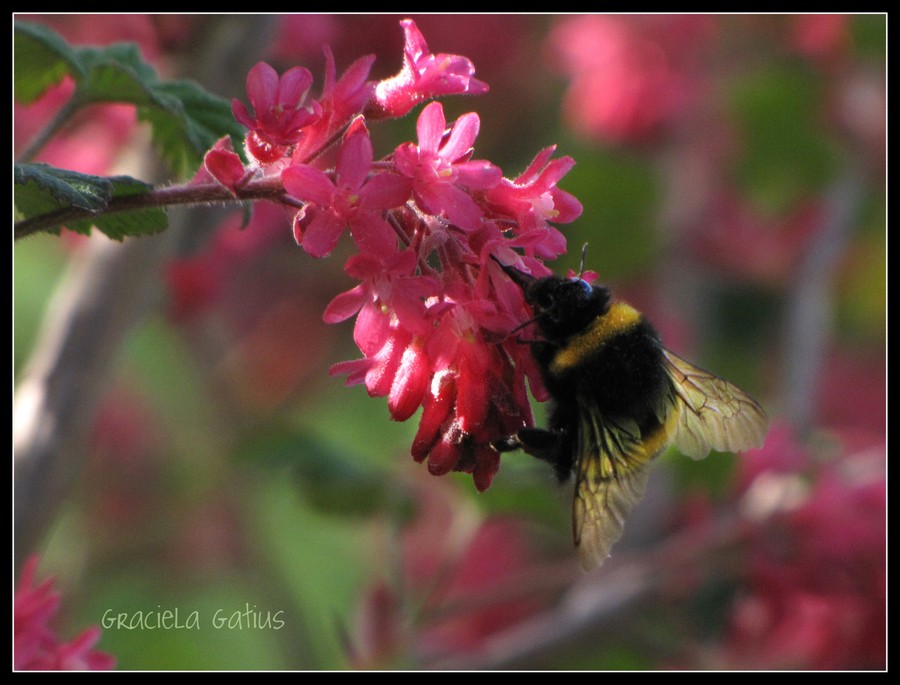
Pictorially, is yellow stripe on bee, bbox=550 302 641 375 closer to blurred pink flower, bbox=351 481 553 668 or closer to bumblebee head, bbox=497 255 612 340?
bumblebee head, bbox=497 255 612 340

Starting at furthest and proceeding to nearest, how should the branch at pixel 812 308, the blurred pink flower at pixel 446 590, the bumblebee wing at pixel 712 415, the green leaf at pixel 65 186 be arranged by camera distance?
1. the branch at pixel 812 308
2. the blurred pink flower at pixel 446 590
3. the bumblebee wing at pixel 712 415
4. the green leaf at pixel 65 186

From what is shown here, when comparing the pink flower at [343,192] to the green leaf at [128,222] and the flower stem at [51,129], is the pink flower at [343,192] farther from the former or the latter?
the flower stem at [51,129]

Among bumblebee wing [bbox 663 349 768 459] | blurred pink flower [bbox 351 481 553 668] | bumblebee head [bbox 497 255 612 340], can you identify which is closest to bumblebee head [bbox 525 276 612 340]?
bumblebee head [bbox 497 255 612 340]

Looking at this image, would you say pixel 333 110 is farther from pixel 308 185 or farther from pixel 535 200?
pixel 535 200

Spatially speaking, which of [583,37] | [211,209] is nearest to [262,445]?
[211,209]

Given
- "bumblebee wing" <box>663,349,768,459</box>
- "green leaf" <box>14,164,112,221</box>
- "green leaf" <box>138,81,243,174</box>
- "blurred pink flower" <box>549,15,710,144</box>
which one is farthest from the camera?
"blurred pink flower" <box>549,15,710,144</box>
